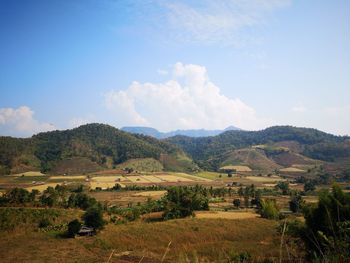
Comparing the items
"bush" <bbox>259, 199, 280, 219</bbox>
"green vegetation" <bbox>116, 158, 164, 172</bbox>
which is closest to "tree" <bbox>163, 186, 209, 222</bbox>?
"bush" <bbox>259, 199, 280, 219</bbox>

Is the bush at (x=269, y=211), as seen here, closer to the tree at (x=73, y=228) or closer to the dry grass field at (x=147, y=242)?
the dry grass field at (x=147, y=242)

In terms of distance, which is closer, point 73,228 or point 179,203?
point 73,228

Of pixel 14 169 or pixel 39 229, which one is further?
pixel 14 169

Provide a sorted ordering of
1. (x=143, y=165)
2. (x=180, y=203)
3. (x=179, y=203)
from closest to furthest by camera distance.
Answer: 1. (x=179, y=203)
2. (x=180, y=203)
3. (x=143, y=165)

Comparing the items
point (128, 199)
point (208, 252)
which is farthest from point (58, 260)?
point (128, 199)

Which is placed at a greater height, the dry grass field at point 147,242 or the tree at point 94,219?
Answer: the tree at point 94,219

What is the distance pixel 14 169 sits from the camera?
500 ft

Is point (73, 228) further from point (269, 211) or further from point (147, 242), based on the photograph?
point (269, 211)

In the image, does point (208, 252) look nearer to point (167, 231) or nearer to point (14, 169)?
point (167, 231)

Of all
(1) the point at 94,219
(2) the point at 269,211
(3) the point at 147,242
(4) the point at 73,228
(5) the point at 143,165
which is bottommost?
(3) the point at 147,242

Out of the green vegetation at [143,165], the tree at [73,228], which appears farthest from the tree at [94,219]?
the green vegetation at [143,165]

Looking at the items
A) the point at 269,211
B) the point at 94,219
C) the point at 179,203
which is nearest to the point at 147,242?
the point at 94,219

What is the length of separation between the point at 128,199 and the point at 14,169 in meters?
88.4

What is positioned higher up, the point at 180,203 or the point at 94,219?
the point at 180,203
